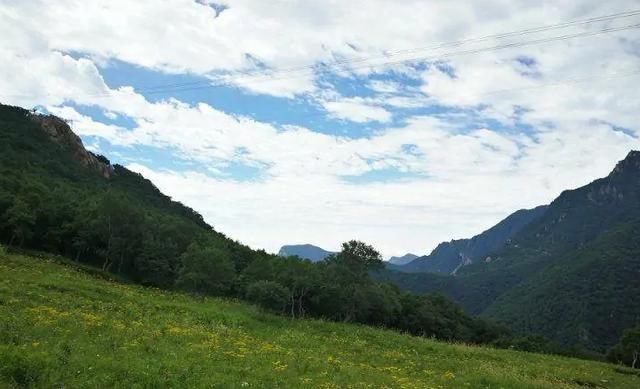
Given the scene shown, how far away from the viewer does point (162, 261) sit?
9069cm

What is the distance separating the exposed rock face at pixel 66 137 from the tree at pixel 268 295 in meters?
142

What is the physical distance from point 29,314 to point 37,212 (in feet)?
221

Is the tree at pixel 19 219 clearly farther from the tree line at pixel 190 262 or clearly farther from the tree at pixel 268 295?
the tree at pixel 268 295

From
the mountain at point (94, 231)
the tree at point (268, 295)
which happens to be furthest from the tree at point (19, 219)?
the tree at point (268, 295)

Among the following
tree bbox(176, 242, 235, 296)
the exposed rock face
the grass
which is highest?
the exposed rock face

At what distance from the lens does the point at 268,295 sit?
57188 millimetres

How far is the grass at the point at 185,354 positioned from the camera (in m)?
15.2

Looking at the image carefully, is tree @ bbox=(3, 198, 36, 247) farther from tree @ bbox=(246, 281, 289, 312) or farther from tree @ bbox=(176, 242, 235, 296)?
tree @ bbox=(246, 281, 289, 312)

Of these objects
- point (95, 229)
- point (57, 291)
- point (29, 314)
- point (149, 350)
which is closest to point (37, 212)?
point (95, 229)

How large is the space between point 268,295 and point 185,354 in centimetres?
3787

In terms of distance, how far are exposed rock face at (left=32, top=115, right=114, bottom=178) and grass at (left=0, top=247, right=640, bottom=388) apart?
152582 mm

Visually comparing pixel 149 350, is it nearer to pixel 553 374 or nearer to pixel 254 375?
pixel 254 375

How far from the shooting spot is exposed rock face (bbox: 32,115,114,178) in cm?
17498

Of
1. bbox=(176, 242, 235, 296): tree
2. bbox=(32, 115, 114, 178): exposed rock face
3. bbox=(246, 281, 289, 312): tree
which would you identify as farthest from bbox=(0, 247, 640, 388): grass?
bbox=(32, 115, 114, 178): exposed rock face
